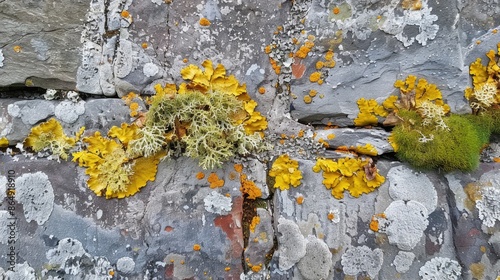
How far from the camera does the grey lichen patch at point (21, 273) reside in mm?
2736

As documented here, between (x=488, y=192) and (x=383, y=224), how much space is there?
2.47ft

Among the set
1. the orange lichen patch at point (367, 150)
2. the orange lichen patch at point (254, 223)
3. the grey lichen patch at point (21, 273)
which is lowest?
the grey lichen patch at point (21, 273)

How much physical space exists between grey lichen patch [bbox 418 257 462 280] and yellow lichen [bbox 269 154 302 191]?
102cm

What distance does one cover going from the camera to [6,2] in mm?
2898

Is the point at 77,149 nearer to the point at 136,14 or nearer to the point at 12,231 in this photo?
the point at 12,231

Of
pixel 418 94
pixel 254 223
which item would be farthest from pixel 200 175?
pixel 418 94

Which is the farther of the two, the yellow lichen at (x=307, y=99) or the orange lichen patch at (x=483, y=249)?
the yellow lichen at (x=307, y=99)

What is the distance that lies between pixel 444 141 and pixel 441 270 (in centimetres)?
87

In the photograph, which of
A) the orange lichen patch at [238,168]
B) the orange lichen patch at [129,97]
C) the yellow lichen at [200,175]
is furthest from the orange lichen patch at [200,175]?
the orange lichen patch at [129,97]

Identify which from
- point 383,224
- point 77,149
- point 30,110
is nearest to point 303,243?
point 383,224

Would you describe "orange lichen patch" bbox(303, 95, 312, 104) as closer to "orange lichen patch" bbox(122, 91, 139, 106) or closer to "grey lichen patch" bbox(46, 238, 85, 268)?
"orange lichen patch" bbox(122, 91, 139, 106)

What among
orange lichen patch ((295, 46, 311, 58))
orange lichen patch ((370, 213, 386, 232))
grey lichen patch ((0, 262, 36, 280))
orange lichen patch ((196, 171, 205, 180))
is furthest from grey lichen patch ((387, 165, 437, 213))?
grey lichen patch ((0, 262, 36, 280))

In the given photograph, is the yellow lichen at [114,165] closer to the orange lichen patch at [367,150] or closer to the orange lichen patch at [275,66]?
the orange lichen patch at [275,66]

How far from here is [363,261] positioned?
9.13 feet
